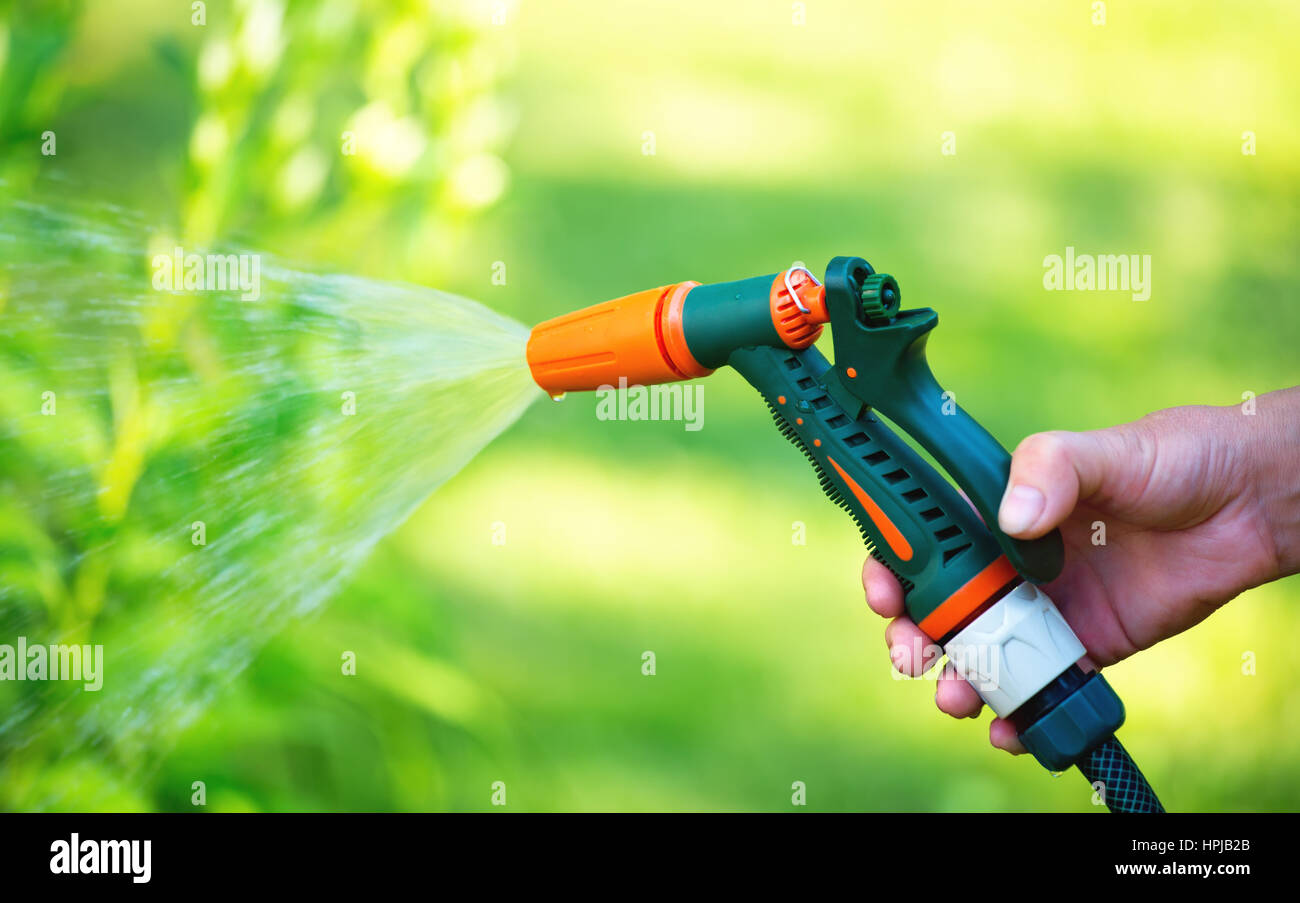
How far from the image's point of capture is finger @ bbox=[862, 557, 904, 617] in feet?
4.00

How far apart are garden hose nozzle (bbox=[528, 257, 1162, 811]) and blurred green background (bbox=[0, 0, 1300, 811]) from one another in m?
0.77

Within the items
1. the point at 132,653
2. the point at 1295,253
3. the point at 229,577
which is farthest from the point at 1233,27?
the point at 132,653

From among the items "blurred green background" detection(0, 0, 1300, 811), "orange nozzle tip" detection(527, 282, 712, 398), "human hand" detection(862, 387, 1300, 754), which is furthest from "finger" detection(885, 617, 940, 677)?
"blurred green background" detection(0, 0, 1300, 811)

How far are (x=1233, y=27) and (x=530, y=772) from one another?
2.00 meters

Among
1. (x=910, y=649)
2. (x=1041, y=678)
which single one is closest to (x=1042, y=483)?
(x=1041, y=678)

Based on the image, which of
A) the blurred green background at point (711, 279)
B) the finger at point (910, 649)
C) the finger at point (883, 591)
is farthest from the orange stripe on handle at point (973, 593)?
the blurred green background at point (711, 279)

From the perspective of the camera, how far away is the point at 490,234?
209cm

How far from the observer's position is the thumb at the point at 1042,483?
2.99ft

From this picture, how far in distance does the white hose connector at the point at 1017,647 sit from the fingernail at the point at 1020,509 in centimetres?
8

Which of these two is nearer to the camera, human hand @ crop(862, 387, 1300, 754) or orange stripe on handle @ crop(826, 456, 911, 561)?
orange stripe on handle @ crop(826, 456, 911, 561)

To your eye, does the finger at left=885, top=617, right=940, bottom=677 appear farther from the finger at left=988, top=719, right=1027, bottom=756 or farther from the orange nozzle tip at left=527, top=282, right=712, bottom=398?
the orange nozzle tip at left=527, top=282, right=712, bottom=398

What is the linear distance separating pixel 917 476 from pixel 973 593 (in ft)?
0.36

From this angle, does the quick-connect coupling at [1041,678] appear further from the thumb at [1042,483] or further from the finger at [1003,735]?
the finger at [1003,735]

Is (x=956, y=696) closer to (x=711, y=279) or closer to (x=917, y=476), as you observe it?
(x=917, y=476)
